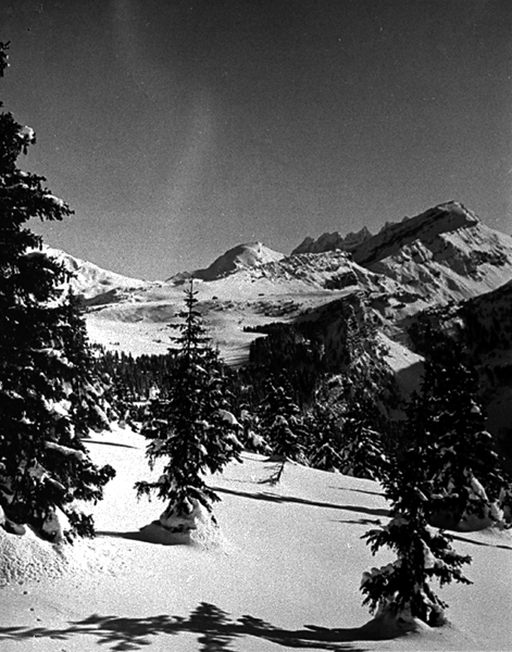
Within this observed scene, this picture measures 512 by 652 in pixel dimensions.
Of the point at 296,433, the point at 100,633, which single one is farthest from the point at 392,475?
the point at 296,433

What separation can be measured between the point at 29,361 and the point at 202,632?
26.2 ft

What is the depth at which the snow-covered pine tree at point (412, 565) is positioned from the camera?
12906 mm

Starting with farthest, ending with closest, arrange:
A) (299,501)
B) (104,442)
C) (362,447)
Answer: (362,447) → (104,442) → (299,501)

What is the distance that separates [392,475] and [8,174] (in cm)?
1340

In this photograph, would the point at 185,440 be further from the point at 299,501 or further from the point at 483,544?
the point at 483,544

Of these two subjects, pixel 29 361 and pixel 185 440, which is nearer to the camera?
pixel 29 361

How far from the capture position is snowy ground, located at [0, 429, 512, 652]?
10.9 m

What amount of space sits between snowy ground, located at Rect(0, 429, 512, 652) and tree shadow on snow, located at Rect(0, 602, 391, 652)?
1.3 inches

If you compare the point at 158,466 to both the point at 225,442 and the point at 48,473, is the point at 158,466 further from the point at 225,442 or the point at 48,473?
the point at 48,473

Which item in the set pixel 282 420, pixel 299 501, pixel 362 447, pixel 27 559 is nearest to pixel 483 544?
pixel 299 501

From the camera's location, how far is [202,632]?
1166cm

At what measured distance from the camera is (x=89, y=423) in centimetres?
3603

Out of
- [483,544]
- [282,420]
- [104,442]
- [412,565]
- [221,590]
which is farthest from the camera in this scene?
[282,420]

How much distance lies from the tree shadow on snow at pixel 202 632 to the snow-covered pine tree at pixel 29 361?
3.25 m
